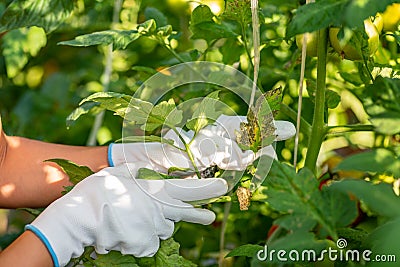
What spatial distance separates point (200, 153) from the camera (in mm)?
992

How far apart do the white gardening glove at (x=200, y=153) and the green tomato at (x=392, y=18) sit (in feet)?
0.80

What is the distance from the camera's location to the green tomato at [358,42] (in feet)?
A: 2.86

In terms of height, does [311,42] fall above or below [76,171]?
above

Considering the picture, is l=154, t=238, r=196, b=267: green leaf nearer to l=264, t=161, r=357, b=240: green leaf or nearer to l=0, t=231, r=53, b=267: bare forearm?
l=0, t=231, r=53, b=267: bare forearm

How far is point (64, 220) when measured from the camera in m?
0.93

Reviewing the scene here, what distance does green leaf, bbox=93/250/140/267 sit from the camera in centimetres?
94

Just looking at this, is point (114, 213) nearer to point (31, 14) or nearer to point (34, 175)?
point (34, 175)

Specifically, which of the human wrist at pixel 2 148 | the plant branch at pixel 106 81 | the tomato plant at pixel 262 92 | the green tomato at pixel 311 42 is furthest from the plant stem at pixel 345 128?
the plant branch at pixel 106 81

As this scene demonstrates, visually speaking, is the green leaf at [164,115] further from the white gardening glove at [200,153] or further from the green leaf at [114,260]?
the green leaf at [114,260]

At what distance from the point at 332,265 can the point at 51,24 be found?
72 centimetres

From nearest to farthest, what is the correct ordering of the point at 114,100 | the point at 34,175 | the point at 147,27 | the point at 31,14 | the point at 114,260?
the point at 114,100, the point at 114,260, the point at 147,27, the point at 34,175, the point at 31,14

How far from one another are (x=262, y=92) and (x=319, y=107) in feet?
0.40

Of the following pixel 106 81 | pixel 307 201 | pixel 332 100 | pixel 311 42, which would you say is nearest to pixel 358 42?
pixel 311 42

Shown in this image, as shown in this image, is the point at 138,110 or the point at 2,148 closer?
the point at 138,110
